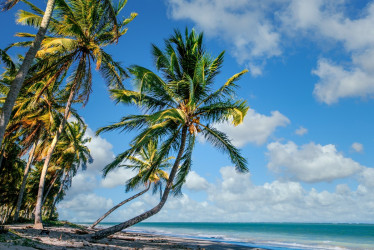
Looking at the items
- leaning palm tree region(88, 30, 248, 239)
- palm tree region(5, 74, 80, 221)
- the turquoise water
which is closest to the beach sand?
leaning palm tree region(88, 30, 248, 239)

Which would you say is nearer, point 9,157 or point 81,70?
point 81,70

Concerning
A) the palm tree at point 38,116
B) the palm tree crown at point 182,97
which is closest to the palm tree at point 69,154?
the palm tree at point 38,116

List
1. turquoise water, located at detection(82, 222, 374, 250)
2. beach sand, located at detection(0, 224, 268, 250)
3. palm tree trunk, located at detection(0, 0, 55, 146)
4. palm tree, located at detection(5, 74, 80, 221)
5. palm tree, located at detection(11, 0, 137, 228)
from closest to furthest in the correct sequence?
beach sand, located at detection(0, 224, 268, 250) < palm tree trunk, located at detection(0, 0, 55, 146) < palm tree, located at detection(11, 0, 137, 228) < palm tree, located at detection(5, 74, 80, 221) < turquoise water, located at detection(82, 222, 374, 250)

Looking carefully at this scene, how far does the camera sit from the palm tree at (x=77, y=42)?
384 inches

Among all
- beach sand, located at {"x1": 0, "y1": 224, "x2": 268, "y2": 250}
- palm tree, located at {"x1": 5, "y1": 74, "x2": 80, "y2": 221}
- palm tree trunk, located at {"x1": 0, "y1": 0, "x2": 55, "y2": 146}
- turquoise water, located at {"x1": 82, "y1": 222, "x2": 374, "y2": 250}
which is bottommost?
turquoise water, located at {"x1": 82, "y1": 222, "x2": 374, "y2": 250}

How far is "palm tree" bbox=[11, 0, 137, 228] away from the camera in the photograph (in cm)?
977

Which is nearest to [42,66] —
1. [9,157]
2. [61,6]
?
[61,6]

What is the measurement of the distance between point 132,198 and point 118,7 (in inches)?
459

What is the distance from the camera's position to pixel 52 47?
33.6ft

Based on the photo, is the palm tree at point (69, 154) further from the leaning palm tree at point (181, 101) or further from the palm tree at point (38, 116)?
the leaning palm tree at point (181, 101)

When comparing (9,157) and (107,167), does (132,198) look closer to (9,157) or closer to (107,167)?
(107,167)

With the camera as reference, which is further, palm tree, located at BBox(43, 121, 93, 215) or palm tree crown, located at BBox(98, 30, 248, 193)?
palm tree, located at BBox(43, 121, 93, 215)

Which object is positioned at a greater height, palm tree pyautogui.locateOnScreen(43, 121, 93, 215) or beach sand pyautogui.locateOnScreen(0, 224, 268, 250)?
palm tree pyautogui.locateOnScreen(43, 121, 93, 215)

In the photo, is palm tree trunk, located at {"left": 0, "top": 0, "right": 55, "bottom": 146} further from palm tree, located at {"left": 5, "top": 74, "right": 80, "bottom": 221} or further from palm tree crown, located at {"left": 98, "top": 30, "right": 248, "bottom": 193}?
palm tree, located at {"left": 5, "top": 74, "right": 80, "bottom": 221}
